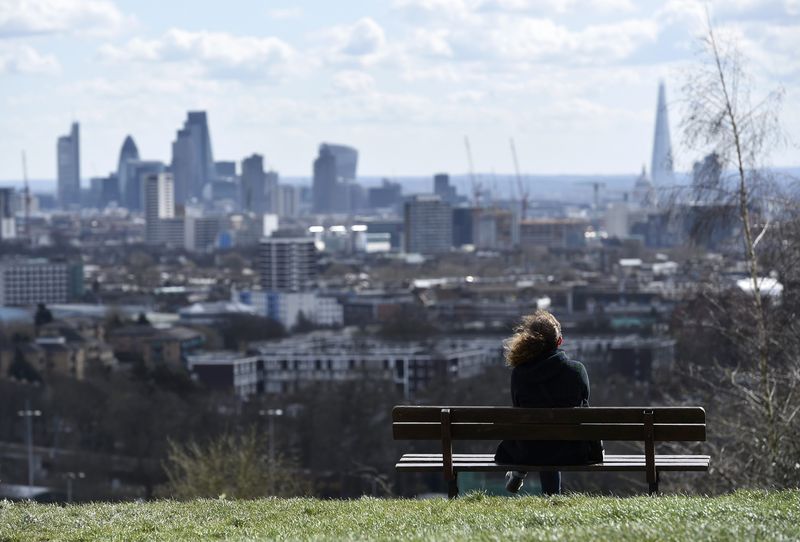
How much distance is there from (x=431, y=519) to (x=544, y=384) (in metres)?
1.37

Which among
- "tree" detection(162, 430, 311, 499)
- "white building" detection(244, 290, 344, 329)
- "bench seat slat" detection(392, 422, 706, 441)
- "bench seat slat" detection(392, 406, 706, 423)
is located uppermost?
"bench seat slat" detection(392, 406, 706, 423)

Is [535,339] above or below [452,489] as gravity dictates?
above

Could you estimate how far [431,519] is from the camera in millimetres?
8547

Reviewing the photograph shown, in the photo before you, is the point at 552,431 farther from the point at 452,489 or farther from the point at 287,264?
the point at 287,264

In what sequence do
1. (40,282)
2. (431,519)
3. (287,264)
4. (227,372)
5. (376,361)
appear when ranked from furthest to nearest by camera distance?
(287,264) → (40,282) → (227,372) → (376,361) → (431,519)

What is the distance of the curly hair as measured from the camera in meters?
9.51

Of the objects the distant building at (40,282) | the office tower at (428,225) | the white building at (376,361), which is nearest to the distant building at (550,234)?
the office tower at (428,225)

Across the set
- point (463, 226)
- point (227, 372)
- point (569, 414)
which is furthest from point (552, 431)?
point (463, 226)

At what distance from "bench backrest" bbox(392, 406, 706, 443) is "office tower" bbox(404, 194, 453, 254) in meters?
175

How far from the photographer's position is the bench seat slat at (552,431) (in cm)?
948

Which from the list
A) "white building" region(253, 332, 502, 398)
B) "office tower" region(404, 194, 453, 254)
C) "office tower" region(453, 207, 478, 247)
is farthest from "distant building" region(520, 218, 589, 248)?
"white building" region(253, 332, 502, 398)

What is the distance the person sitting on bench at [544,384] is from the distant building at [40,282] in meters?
A: 119

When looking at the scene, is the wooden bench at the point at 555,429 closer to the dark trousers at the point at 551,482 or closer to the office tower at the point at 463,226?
the dark trousers at the point at 551,482

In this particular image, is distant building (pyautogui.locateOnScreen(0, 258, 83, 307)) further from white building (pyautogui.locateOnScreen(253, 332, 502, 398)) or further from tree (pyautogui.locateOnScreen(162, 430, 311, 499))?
tree (pyautogui.locateOnScreen(162, 430, 311, 499))
